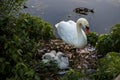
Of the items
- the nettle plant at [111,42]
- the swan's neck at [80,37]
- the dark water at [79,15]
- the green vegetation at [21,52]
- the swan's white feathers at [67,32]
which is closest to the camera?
the green vegetation at [21,52]

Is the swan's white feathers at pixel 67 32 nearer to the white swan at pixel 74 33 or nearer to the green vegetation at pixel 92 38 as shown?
the white swan at pixel 74 33

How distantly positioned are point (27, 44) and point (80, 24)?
1.70 metres

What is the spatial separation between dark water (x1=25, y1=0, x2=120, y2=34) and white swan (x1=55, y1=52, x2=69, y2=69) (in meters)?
2.15

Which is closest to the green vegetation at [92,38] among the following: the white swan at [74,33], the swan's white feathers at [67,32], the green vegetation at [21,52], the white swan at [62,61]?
the white swan at [74,33]

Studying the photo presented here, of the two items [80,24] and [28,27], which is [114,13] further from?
[28,27]

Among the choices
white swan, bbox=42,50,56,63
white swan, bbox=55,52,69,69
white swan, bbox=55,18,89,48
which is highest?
white swan, bbox=55,18,89,48

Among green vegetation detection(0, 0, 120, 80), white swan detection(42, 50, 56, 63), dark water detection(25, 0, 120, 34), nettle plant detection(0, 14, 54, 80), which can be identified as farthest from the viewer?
dark water detection(25, 0, 120, 34)

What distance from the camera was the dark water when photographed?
8.09 metres

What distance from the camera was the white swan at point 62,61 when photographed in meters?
5.70

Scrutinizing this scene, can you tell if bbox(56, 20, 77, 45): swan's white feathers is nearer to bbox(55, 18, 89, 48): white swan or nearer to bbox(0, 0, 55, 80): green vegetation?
bbox(55, 18, 89, 48): white swan

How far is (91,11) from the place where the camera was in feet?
27.8

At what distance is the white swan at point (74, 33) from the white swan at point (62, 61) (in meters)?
0.83

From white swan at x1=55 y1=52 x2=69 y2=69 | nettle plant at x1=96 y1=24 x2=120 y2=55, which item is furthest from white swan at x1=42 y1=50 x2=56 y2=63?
nettle plant at x1=96 y1=24 x2=120 y2=55

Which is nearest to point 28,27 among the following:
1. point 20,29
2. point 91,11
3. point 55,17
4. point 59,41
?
point 20,29
